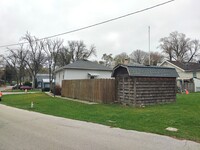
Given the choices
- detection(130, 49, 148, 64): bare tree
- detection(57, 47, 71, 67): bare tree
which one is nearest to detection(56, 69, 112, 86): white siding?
detection(57, 47, 71, 67): bare tree

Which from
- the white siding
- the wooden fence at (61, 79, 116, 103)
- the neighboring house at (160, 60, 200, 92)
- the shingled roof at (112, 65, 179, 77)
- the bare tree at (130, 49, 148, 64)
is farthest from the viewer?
the bare tree at (130, 49, 148, 64)

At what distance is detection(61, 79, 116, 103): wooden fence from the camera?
18.7 metres

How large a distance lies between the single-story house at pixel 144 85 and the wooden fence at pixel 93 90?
2.13ft

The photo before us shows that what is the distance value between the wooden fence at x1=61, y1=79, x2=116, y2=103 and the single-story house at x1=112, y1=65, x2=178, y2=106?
2.13ft

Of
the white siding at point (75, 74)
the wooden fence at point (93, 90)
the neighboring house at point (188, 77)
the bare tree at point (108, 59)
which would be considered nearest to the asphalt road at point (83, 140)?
the wooden fence at point (93, 90)

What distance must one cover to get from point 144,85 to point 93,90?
5146 mm

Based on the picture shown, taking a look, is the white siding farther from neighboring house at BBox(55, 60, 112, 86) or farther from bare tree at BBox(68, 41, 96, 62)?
bare tree at BBox(68, 41, 96, 62)

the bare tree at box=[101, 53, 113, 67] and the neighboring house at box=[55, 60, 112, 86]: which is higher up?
the bare tree at box=[101, 53, 113, 67]

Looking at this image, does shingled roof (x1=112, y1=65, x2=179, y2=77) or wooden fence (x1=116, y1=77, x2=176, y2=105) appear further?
wooden fence (x1=116, y1=77, x2=176, y2=105)

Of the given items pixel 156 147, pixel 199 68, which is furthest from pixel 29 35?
pixel 156 147

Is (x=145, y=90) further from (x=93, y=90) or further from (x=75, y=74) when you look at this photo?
(x=75, y=74)

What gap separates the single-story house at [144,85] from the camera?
1636 cm

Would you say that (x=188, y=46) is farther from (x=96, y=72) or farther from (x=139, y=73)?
(x=139, y=73)

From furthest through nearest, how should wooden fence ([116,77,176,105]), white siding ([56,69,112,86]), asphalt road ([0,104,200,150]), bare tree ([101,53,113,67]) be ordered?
bare tree ([101,53,113,67]), white siding ([56,69,112,86]), wooden fence ([116,77,176,105]), asphalt road ([0,104,200,150])
